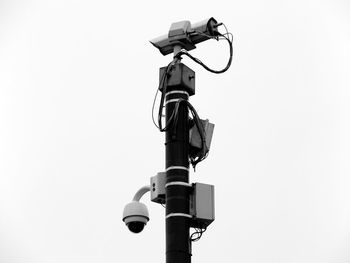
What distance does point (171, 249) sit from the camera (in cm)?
1462

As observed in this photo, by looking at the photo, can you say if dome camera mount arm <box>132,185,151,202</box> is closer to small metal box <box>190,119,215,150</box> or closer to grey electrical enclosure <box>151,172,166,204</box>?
grey electrical enclosure <box>151,172,166,204</box>

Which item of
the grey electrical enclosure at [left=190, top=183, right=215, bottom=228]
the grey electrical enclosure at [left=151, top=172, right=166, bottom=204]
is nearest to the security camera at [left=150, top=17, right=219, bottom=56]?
the grey electrical enclosure at [left=151, top=172, right=166, bottom=204]

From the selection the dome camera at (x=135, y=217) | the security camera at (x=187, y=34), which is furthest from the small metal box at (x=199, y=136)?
the security camera at (x=187, y=34)

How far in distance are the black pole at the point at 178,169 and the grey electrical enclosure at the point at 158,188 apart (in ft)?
0.57

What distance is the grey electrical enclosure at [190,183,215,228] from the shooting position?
15.0 m

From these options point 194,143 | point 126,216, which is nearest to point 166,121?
point 194,143

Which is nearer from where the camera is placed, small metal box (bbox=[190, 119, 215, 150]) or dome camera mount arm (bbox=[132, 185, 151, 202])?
dome camera mount arm (bbox=[132, 185, 151, 202])

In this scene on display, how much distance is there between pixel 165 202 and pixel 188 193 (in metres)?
0.54

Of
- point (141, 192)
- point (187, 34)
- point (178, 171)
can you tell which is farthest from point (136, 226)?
point (187, 34)

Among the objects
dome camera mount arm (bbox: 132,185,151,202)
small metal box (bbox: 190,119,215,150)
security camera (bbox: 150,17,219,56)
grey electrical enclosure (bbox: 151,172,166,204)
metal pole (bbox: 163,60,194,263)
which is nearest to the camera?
metal pole (bbox: 163,60,194,263)

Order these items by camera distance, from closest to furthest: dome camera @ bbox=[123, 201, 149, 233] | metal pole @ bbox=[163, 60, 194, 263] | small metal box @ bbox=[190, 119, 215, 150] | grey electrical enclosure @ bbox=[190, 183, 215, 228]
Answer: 1. metal pole @ bbox=[163, 60, 194, 263]
2. grey electrical enclosure @ bbox=[190, 183, 215, 228]
3. dome camera @ bbox=[123, 201, 149, 233]
4. small metal box @ bbox=[190, 119, 215, 150]

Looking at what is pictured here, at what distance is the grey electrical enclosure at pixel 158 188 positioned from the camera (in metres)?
15.3

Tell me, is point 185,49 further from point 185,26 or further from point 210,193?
point 210,193

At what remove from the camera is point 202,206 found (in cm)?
1510
